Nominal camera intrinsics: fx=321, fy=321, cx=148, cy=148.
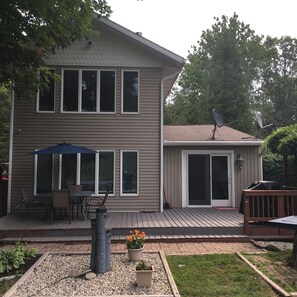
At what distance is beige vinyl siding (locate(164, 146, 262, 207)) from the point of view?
444 inches

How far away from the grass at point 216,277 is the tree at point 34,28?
577 centimetres

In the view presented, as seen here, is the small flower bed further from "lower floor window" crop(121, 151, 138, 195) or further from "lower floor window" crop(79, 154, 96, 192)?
"lower floor window" crop(79, 154, 96, 192)

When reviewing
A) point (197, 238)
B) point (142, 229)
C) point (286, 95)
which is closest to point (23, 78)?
point (142, 229)

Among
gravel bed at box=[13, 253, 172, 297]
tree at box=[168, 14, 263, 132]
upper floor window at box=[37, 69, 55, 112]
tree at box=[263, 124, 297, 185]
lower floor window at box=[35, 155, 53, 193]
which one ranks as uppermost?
tree at box=[168, 14, 263, 132]

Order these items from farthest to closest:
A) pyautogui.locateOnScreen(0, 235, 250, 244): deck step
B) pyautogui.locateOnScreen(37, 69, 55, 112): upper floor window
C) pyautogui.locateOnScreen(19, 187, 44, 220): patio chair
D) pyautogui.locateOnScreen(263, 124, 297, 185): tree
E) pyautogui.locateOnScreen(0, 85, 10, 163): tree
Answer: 1. pyautogui.locateOnScreen(0, 85, 10, 163): tree
2. pyautogui.locateOnScreen(37, 69, 55, 112): upper floor window
3. pyautogui.locateOnScreen(19, 187, 44, 220): patio chair
4. pyautogui.locateOnScreen(263, 124, 297, 185): tree
5. pyautogui.locateOnScreen(0, 235, 250, 244): deck step

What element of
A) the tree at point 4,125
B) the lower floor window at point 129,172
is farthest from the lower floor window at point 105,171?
the tree at point 4,125

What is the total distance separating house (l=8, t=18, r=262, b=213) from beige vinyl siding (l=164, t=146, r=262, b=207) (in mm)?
1063

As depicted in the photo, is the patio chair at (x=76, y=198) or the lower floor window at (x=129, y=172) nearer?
the patio chair at (x=76, y=198)

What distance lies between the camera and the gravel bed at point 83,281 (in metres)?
4.27

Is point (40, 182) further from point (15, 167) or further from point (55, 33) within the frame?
point (55, 33)

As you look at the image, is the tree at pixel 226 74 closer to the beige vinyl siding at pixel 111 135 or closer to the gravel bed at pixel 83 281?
the beige vinyl siding at pixel 111 135

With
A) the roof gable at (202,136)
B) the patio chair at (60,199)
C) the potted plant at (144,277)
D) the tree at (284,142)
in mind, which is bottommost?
the potted plant at (144,277)

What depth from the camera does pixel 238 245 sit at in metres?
7.05

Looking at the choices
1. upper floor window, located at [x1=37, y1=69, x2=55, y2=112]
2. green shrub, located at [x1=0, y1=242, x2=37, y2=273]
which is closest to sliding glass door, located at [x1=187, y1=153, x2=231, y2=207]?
upper floor window, located at [x1=37, y1=69, x2=55, y2=112]
